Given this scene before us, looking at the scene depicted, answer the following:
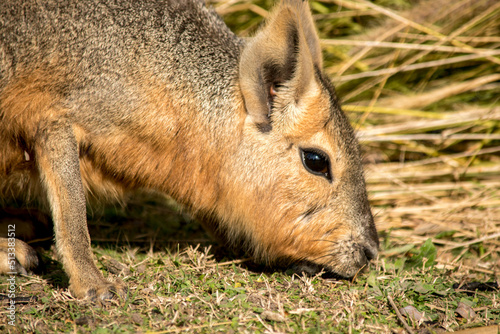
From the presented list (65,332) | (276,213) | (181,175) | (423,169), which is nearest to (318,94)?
(276,213)

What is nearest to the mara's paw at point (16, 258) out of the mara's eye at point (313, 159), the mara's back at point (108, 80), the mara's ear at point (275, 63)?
the mara's back at point (108, 80)

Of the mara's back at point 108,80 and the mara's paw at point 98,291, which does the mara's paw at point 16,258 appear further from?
the mara's paw at point 98,291

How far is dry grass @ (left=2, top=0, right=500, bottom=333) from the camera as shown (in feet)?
9.67

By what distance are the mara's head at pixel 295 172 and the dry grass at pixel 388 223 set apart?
0.28 metres

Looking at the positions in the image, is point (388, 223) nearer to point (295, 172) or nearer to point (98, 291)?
point (295, 172)

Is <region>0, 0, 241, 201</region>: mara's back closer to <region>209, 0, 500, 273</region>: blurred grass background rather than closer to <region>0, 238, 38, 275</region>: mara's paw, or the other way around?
<region>0, 238, 38, 275</region>: mara's paw

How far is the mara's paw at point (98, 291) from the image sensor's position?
9.77 ft

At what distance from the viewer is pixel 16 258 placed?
338cm

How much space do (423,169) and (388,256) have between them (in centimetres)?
175

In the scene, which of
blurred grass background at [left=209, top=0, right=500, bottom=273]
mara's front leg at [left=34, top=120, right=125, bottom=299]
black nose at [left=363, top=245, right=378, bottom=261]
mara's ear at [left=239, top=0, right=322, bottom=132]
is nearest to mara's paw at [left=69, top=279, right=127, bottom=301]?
mara's front leg at [left=34, top=120, right=125, bottom=299]

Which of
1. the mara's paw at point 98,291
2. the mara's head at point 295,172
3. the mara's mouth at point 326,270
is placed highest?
the mara's head at point 295,172

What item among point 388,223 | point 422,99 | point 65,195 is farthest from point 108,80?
point 422,99

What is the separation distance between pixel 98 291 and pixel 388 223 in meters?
2.80

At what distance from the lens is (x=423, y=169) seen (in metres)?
5.55
